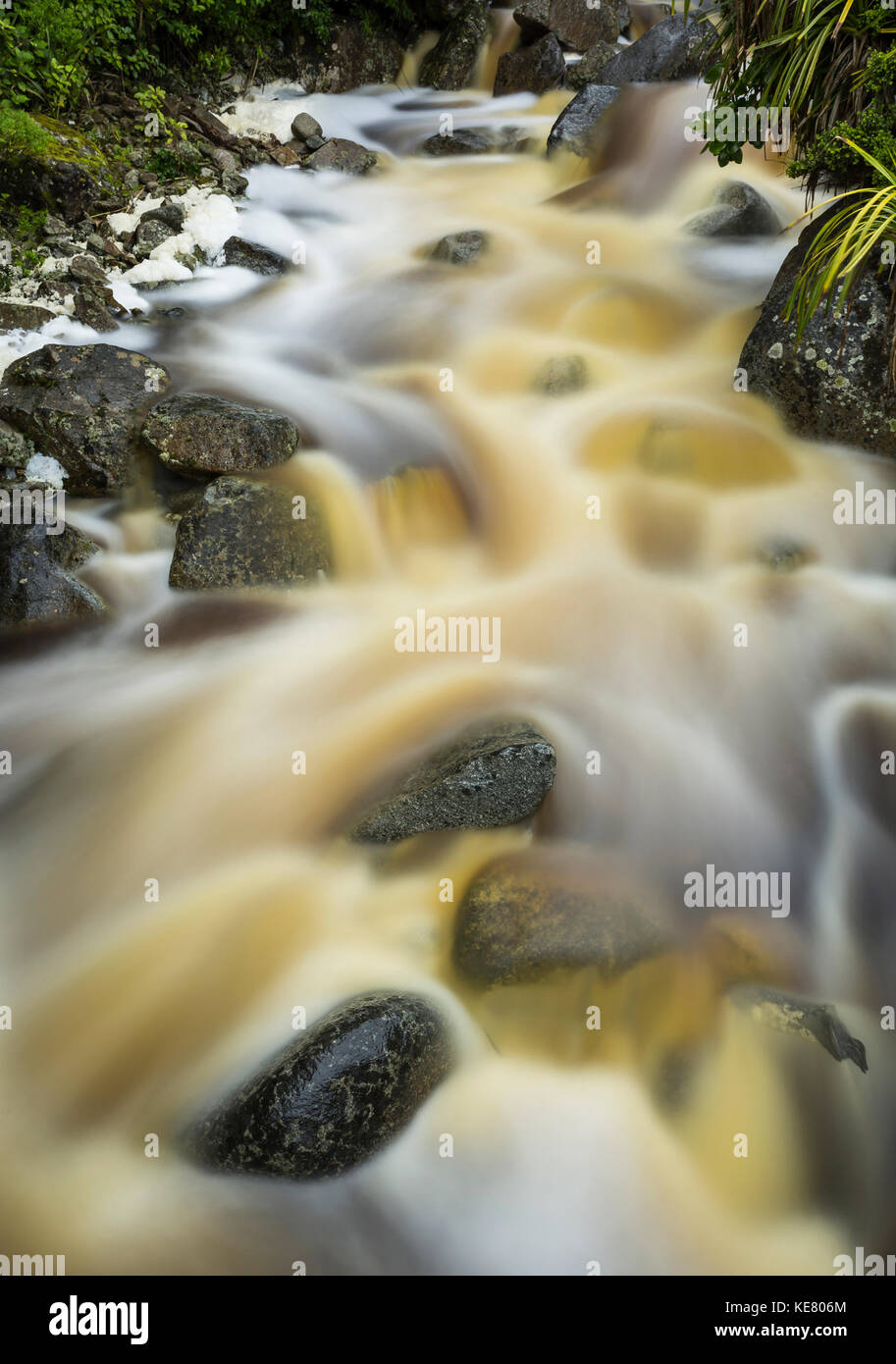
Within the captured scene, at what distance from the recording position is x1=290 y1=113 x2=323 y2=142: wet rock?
29.5 feet

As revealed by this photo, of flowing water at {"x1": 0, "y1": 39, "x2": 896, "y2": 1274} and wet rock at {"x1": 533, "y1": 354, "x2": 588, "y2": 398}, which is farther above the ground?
wet rock at {"x1": 533, "y1": 354, "x2": 588, "y2": 398}

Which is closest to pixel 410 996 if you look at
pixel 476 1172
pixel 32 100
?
pixel 476 1172

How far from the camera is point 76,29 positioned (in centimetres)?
739

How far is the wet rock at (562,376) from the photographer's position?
232 inches

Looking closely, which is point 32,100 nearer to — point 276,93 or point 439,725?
point 276,93

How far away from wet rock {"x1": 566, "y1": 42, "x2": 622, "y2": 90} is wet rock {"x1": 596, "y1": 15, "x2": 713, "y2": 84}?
0.73 metres

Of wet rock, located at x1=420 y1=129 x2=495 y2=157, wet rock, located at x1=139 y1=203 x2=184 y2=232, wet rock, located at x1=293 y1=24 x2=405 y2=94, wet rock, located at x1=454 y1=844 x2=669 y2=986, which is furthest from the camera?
wet rock, located at x1=293 y1=24 x2=405 y2=94

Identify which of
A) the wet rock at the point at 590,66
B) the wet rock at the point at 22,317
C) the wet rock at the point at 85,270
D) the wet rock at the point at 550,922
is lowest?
the wet rock at the point at 550,922

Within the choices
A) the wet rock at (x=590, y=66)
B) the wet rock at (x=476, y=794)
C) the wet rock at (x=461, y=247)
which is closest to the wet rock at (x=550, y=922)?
the wet rock at (x=476, y=794)

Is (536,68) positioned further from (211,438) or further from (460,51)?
(211,438)

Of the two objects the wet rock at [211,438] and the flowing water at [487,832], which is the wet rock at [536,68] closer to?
the flowing water at [487,832]

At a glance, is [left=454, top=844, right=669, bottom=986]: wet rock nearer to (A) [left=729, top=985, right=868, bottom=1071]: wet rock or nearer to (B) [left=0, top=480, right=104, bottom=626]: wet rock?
(A) [left=729, top=985, right=868, bottom=1071]: wet rock

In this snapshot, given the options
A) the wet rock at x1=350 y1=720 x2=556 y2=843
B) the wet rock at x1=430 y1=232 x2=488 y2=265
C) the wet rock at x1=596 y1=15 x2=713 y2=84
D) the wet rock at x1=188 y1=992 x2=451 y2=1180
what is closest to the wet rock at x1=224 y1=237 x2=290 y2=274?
the wet rock at x1=430 y1=232 x2=488 y2=265

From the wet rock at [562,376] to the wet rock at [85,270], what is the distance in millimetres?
3014
